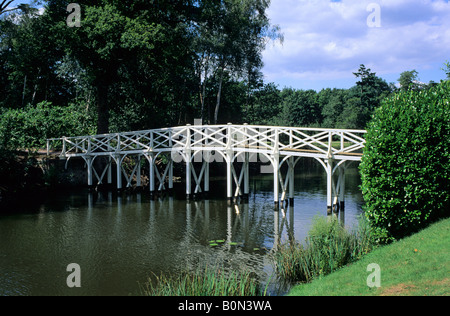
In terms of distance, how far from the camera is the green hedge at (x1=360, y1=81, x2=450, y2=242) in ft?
30.4

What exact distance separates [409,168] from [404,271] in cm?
308

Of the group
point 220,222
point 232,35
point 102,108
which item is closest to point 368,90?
point 232,35

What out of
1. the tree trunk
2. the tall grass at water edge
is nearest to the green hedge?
the tall grass at water edge

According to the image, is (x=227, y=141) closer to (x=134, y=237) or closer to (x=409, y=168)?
(x=134, y=237)

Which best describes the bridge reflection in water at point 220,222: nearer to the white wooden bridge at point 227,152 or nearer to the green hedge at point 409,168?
the white wooden bridge at point 227,152

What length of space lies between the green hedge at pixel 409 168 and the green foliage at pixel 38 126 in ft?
67.6

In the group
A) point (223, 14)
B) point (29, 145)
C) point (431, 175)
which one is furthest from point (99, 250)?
point (223, 14)

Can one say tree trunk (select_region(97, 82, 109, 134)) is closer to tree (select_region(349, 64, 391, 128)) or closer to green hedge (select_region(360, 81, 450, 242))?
green hedge (select_region(360, 81, 450, 242))

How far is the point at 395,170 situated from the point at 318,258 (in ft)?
9.38

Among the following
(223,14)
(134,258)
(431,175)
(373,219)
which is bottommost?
(134,258)

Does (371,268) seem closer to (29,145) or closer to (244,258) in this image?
(244,258)

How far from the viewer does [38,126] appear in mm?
27266

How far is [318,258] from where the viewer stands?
8.74m
